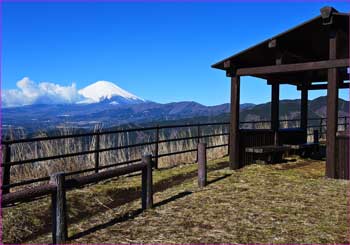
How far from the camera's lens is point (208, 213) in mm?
5914

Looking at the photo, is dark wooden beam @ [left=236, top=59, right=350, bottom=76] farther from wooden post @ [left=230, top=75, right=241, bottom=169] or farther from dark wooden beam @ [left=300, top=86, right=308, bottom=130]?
dark wooden beam @ [left=300, top=86, right=308, bottom=130]

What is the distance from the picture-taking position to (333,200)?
661cm

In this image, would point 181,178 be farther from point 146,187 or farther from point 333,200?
point 333,200

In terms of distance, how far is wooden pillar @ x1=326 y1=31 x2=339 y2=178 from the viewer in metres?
8.37

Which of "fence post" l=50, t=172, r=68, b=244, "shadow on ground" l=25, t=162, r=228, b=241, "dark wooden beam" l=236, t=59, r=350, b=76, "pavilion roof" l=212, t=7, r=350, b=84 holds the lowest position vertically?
"shadow on ground" l=25, t=162, r=228, b=241

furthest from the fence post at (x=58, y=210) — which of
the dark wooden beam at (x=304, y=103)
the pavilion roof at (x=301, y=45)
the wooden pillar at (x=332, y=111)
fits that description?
the dark wooden beam at (x=304, y=103)

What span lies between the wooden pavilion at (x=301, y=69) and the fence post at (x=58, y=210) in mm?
6037

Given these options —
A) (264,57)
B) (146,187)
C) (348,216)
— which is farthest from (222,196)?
(264,57)

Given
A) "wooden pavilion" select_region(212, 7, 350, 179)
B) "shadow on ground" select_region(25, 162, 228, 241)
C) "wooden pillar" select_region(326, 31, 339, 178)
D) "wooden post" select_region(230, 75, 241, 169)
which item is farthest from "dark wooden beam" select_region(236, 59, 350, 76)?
"shadow on ground" select_region(25, 162, 228, 241)

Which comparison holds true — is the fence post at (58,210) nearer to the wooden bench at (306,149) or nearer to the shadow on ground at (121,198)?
the shadow on ground at (121,198)

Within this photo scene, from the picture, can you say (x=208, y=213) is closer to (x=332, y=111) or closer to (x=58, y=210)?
(x=58, y=210)

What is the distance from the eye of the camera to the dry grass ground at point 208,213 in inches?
194

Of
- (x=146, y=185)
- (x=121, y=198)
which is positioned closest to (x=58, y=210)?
(x=146, y=185)

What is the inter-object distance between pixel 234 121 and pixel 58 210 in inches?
254
